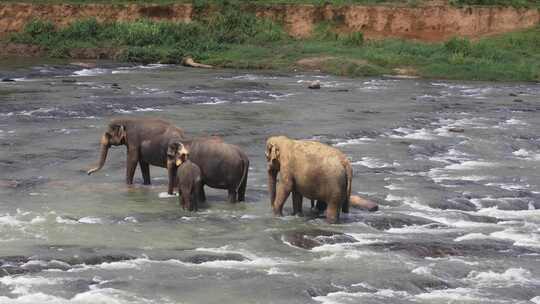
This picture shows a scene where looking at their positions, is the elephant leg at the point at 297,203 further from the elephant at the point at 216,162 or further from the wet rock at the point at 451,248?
the wet rock at the point at 451,248

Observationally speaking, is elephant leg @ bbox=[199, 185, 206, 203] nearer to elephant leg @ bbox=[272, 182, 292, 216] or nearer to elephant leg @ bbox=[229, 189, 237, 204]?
elephant leg @ bbox=[229, 189, 237, 204]

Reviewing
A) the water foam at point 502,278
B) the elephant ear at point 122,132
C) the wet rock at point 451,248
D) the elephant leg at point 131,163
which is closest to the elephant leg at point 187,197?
the elephant leg at point 131,163

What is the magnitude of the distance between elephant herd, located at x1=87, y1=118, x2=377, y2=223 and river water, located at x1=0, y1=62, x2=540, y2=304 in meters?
0.30

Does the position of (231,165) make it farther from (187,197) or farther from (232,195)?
(187,197)

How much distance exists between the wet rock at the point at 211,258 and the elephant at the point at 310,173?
2086 millimetres

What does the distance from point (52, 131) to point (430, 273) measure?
14330 mm

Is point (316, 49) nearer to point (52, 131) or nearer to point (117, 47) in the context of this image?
point (117, 47)

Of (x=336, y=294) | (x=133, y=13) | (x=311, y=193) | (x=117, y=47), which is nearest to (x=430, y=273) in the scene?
(x=336, y=294)

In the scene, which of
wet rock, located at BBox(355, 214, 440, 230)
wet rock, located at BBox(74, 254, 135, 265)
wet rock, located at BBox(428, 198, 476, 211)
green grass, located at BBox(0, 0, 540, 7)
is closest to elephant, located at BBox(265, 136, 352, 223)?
wet rock, located at BBox(355, 214, 440, 230)

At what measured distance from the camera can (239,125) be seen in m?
26.8

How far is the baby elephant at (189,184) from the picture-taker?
1540cm

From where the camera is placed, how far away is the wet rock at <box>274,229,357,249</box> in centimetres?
1368

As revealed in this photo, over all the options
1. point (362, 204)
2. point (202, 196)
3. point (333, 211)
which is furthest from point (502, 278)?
point (202, 196)

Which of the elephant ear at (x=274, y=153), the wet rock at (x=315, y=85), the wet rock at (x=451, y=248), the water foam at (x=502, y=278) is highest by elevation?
the elephant ear at (x=274, y=153)
